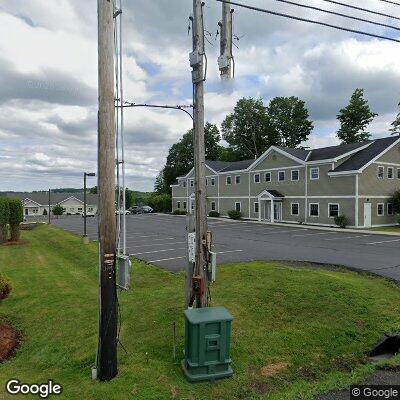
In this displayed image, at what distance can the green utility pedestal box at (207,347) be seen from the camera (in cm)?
564

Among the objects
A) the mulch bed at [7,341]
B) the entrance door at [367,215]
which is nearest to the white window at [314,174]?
the entrance door at [367,215]

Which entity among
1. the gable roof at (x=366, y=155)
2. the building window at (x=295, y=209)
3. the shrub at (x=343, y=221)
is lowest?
Answer: the shrub at (x=343, y=221)

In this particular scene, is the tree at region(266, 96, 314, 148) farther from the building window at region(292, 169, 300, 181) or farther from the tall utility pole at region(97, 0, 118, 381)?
the tall utility pole at region(97, 0, 118, 381)

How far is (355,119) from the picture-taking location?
2404 inches

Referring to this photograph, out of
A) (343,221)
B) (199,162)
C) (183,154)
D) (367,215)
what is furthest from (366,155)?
(183,154)

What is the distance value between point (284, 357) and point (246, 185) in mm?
39158

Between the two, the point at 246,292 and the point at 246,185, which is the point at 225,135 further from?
the point at 246,292

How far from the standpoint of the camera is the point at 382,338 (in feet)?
23.7

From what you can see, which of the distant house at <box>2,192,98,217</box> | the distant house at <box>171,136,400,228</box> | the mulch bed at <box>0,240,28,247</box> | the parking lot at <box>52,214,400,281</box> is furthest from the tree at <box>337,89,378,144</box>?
the distant house at <box>2,192,98,217</box>

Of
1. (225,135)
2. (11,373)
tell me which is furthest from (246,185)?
(11,373)

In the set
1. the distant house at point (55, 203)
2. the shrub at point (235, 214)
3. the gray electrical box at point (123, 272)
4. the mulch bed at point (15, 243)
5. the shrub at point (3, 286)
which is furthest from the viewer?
the distant house at point (55, 203)

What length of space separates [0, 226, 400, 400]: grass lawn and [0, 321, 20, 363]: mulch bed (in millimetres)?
197

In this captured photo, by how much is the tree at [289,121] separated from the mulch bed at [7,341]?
223ft

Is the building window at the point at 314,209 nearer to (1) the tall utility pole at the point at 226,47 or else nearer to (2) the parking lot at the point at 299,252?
(2) the parking lot at the point at 299,252
